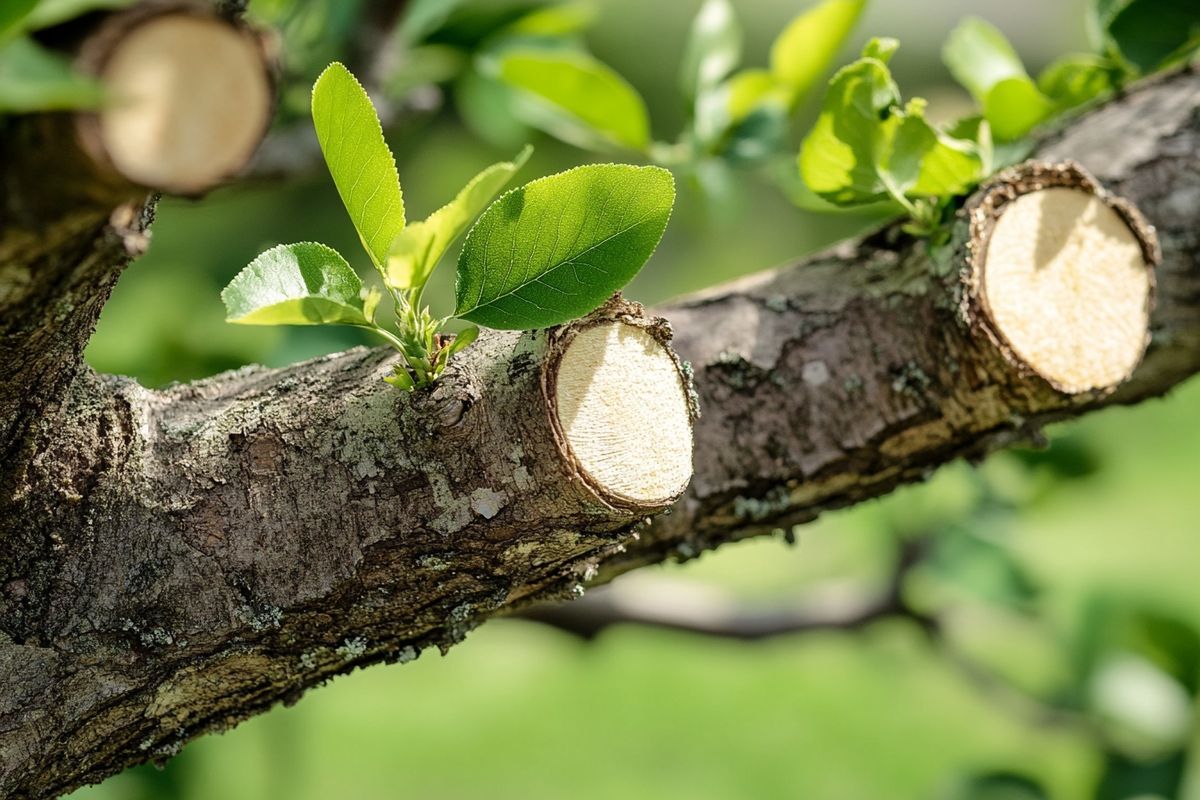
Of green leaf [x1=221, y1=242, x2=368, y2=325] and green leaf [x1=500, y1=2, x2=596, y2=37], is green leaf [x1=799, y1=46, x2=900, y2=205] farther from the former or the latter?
green leaf [x1=500, y1=2, x2=596, y2=37]

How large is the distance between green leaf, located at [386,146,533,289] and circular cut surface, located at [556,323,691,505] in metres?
0.06

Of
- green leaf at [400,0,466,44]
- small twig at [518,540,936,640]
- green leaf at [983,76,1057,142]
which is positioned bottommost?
small twig at [518,540,936,640]

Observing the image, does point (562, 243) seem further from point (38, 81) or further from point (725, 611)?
point (725, 611)

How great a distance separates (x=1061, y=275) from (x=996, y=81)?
156mm

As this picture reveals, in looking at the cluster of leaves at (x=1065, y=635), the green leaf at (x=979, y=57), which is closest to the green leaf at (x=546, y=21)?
the green leaf at (x=979, y=57)

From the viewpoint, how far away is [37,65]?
0.82 ft

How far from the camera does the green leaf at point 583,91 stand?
25.6 inches

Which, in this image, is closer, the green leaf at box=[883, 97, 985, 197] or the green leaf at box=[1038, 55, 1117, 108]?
the green leaf at box=[883, 97, 985, 197]

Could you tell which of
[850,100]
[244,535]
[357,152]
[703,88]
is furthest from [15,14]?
[703,88]

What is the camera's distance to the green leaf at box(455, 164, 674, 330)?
1.24 feet

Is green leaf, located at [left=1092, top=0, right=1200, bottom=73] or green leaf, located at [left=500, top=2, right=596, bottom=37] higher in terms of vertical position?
green leaf, located at [left=500, top=2, right=596, bottom=37]

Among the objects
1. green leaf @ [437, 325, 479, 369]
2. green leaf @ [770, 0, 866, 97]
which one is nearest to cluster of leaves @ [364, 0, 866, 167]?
green leaf @ [770, 0, 866, 97]

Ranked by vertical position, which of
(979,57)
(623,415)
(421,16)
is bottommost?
(623,415)

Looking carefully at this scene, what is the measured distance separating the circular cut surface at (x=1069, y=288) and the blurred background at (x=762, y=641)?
0.80 ft
